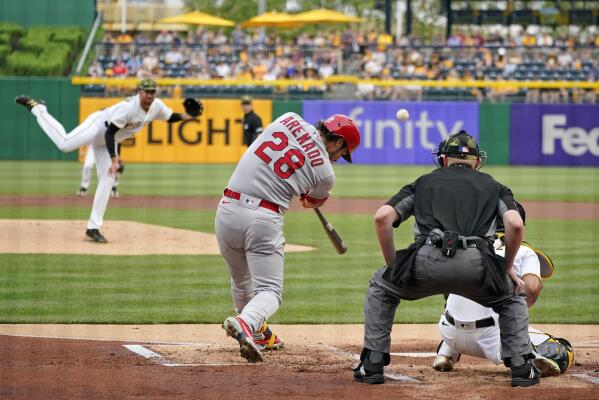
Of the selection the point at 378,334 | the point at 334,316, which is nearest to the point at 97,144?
the point at 334,316

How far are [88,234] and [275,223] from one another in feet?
23.5

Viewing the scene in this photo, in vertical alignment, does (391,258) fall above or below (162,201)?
above

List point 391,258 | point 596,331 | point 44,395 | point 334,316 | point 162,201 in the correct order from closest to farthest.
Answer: point 44,395 < point 391,258 < point 596,331 < point 334,316 < point 162,201

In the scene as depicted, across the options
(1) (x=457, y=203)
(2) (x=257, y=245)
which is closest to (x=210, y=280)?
(2) (x=257, y=245)

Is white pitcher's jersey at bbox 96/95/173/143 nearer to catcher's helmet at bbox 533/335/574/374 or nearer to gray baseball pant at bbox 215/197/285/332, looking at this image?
gray baseball pant at bbox 215/197/285/332

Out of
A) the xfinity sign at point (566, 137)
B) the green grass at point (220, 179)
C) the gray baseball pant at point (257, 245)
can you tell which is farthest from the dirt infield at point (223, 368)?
the xfinity sign at point (566, 137)

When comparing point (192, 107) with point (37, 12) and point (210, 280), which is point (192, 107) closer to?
point (210, 280)

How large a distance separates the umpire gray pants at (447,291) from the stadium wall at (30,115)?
2603 centimetres

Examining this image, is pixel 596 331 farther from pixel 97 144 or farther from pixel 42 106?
pixel 42 106

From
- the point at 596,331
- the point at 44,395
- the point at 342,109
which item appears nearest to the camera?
the point at 44,395

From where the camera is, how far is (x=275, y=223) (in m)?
6.71

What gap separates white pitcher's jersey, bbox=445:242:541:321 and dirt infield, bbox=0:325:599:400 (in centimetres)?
37

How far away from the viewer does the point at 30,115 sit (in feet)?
102

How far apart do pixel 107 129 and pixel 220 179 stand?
43.8ft
